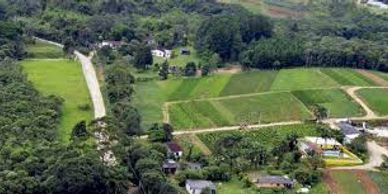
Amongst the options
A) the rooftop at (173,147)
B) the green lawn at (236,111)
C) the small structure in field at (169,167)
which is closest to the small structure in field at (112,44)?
→ the green lawn at (236,111)

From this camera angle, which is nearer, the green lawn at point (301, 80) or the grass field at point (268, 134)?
the grass field at point (268, 134)

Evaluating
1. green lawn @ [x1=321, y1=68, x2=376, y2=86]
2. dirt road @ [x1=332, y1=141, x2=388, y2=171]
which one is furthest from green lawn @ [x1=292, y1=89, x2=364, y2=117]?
dirt road @ [x1=332, y1=141, x2=388, y2=171]

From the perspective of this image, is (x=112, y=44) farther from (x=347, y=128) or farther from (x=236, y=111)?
(x=347, y=128)

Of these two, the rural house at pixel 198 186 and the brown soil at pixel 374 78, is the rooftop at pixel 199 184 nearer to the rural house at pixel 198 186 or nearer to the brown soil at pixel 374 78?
the rural house at pixel 198 186

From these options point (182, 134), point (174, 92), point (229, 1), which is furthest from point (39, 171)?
point (229, 1)

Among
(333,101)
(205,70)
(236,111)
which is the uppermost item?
(205,70)

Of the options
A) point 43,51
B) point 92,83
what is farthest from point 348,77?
point 43,51

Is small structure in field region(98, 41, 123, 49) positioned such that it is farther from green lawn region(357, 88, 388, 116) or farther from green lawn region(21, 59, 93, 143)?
green lawn region(357, 88, 388, 116)
